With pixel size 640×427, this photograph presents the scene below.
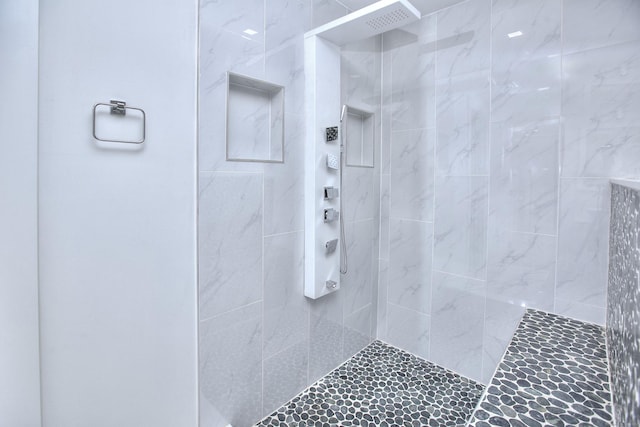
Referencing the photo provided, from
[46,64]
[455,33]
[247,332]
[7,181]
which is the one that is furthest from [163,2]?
[455,33]

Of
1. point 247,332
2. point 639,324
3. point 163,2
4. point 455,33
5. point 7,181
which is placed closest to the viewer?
point 639,324

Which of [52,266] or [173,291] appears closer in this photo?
[52,266]

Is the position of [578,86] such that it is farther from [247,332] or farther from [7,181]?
[7,181]

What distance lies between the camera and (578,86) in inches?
68.6

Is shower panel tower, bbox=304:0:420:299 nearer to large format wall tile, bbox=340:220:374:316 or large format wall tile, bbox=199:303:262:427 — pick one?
large format wall tile, bbox=340:220:374:316

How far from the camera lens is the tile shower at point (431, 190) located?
5.17 ft

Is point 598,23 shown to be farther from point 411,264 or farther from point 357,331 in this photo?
point 357,331

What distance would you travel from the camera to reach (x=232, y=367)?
1.61 meters

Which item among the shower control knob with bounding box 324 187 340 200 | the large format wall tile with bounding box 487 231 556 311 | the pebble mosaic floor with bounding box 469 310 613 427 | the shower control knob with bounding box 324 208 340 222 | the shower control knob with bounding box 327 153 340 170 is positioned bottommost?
the pebble mosaic floor with bounding box 469 310 613 427

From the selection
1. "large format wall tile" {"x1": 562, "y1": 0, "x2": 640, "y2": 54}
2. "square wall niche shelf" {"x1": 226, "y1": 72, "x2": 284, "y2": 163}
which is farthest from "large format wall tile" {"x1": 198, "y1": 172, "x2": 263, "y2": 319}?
"large format wall tile" {"x1": 562, "y1": 0, "x2": 640, "y2": 54}

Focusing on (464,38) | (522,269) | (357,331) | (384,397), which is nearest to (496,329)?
(522,269)

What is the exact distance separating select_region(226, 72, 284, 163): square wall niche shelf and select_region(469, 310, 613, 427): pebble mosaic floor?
1.44 meters

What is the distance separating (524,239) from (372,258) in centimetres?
107

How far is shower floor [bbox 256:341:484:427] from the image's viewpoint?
178 centimetres
